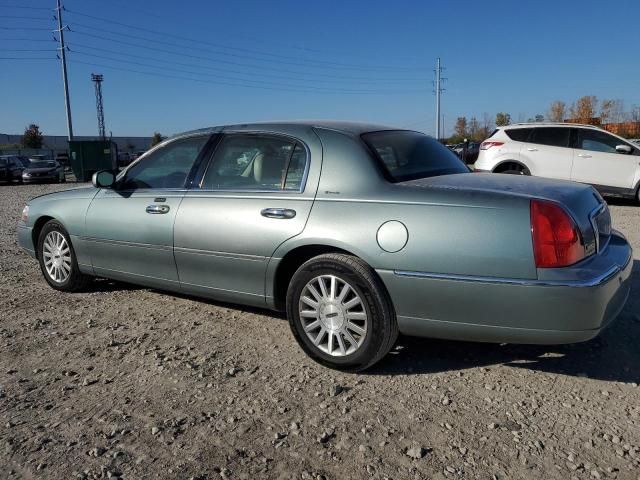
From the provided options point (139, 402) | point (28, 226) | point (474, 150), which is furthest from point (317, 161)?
point (474, 150)

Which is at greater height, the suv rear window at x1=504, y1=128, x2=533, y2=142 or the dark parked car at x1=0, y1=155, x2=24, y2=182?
the suv rear window at x1=504, y1=128, x2=533, y2=142

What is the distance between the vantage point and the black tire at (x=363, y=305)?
323cm

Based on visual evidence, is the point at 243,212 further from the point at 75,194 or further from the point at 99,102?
the point at 99,102

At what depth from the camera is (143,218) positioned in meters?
4.44

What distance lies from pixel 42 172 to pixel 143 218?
2676cm

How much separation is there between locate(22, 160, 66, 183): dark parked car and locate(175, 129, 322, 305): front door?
89.0ft

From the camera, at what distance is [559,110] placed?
64.5m

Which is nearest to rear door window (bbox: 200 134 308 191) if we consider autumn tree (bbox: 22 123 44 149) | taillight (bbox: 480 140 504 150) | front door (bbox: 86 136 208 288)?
front door (bbox: 86 136 208 288)

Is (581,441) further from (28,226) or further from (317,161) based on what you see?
(28,226)

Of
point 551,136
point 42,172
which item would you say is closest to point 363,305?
point 551,136

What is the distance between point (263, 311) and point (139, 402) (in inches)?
65.9

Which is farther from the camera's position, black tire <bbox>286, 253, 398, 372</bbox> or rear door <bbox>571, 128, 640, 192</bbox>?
rear door <bbox>571, 128, 640, 192</bbox>

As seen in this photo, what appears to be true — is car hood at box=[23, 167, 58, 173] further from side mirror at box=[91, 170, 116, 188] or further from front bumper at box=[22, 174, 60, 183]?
side mirror at box=[91, 170, 116, 188]

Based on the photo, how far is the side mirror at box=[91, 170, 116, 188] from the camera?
15.6 feet
